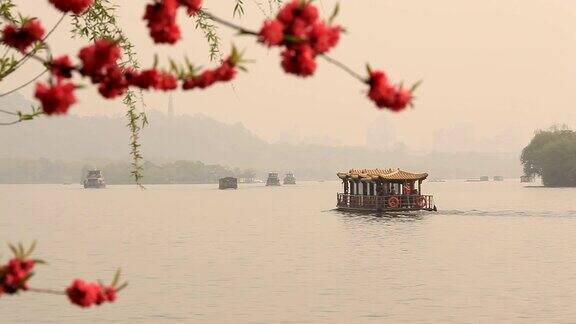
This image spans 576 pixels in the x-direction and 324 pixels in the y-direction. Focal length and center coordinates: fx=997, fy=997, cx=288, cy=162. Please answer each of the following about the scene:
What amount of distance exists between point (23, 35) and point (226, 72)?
4.23ft

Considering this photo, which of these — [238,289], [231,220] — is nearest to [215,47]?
[238,289]

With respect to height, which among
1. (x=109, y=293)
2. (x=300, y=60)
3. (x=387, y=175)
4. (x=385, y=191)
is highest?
(x=387, y=175)

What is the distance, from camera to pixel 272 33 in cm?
479

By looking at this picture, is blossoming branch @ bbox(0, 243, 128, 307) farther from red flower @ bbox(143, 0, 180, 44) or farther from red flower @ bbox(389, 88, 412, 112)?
red flower @ bbox(389, 88, 412, 112)

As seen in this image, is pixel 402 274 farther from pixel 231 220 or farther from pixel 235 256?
pixel 231 220

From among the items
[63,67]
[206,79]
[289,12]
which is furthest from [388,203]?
[289,12]

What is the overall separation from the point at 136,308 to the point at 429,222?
64209mm

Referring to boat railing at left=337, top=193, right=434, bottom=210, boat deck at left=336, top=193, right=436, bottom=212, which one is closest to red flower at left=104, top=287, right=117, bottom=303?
boat deck at left=336, top=193, right=436, bottom=212

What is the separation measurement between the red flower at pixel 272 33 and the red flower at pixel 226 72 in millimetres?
868

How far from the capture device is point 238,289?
4241 centimetres

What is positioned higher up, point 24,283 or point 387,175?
point 387,175

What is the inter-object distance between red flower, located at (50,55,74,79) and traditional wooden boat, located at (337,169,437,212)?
7909cm

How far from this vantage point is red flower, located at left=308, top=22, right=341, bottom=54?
4887 millimetres

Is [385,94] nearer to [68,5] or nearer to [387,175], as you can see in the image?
[68,5]
